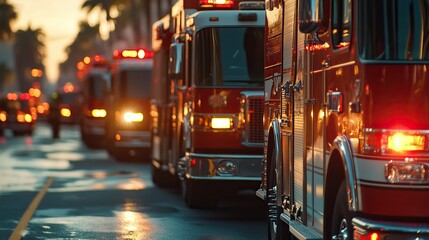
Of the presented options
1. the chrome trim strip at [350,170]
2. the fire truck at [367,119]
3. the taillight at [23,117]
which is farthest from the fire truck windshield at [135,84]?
the taillight at [23,117]

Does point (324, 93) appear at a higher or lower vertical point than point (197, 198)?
higher

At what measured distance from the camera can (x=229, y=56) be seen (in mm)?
16328

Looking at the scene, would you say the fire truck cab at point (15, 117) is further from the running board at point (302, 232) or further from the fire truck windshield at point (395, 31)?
the fire truck windshield at point (395, 31)

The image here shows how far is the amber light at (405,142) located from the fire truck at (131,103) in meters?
22.6

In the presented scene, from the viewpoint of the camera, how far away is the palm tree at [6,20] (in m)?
96.2

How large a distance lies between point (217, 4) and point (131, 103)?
1439cm

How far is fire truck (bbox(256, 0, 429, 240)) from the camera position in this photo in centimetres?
739

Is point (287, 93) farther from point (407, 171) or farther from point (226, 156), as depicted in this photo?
point (226, 156)

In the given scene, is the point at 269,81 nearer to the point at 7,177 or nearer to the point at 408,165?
the point at 408,165

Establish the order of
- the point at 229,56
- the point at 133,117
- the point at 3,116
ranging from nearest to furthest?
the point at 229,56 < the point at 133,117 < the point at 3,116

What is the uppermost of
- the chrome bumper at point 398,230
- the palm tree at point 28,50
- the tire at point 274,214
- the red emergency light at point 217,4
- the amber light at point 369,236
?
the palm tree at point 28,50

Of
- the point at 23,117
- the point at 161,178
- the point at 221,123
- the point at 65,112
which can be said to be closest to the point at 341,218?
the point at 221,123

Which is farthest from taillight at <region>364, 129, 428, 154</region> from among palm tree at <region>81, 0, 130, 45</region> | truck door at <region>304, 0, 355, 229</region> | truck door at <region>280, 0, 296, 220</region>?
palm tree at <region>81, 0, 130, 45</region>

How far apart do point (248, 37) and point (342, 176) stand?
8231 millimetres
